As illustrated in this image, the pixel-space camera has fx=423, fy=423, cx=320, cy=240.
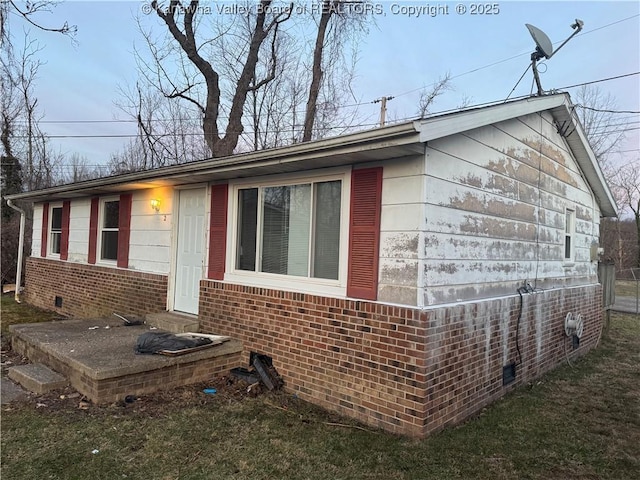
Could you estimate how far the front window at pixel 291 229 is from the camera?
4914mm

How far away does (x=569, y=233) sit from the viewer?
7.57 meters

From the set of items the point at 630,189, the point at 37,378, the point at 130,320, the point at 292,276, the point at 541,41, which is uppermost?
the point at 630,189

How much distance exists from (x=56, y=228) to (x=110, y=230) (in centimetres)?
323

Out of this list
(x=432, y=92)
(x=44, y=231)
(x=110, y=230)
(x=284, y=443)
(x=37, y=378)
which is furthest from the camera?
(x=432, y=92)

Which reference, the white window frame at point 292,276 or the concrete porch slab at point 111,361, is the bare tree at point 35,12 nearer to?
the white window frame at point 292,276

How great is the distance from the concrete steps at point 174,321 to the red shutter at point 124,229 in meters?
1.75

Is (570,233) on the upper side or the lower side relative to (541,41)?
lower

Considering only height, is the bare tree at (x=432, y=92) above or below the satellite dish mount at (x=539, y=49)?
above

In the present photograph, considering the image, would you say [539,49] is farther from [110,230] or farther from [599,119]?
[599,119]

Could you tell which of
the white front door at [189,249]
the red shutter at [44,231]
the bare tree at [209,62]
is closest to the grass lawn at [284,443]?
the white front door at [189,249]

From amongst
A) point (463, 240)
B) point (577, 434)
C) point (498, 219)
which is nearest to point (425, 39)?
point (498, 219)

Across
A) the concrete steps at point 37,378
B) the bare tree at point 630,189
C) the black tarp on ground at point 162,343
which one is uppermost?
the bare tree at point 630,189

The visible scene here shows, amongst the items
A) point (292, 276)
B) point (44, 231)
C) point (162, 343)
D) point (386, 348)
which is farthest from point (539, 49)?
point (44, 231)

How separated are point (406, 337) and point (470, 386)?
1.30 meters
